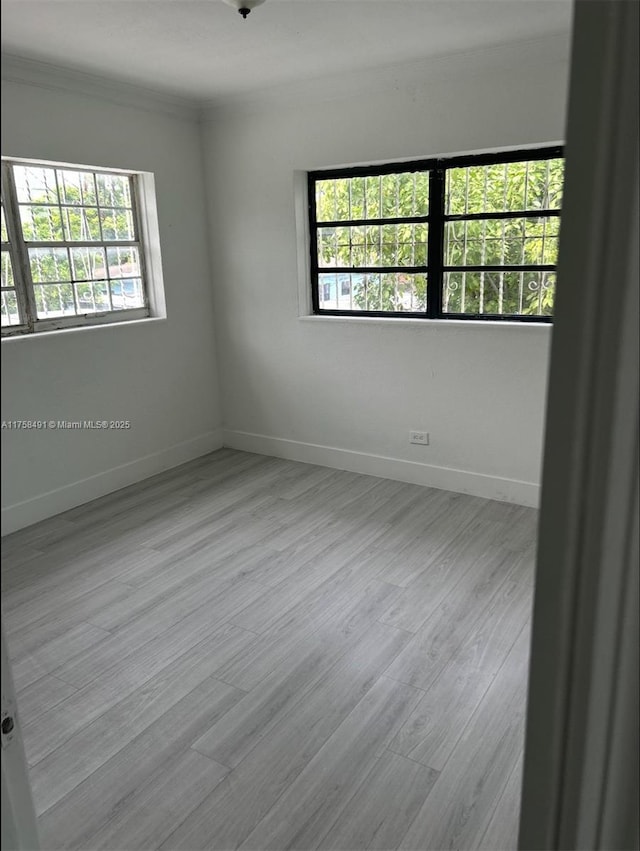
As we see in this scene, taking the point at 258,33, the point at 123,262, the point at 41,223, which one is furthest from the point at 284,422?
the point at 258,33

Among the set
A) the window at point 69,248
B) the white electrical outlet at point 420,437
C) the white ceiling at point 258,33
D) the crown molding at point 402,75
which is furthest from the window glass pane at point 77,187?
the white electrical outlet at point 420,437

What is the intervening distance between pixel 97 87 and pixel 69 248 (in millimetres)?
977

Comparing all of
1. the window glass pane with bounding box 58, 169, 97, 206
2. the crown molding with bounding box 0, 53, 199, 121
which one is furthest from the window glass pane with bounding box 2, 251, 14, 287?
the crown molding with bounding box 0, 53, 199, 121

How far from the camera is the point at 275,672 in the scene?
2.45m

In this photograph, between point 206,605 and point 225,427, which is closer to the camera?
point 206,605

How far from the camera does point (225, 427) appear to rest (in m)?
5.30

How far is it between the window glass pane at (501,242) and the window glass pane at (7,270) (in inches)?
104

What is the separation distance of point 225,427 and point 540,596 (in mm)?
4548

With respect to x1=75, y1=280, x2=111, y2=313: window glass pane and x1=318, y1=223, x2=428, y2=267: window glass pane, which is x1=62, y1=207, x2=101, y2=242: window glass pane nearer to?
x1=75, y1=280, x2=111, y2=313: window glass pane

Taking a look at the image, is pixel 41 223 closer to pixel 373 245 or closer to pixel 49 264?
pixel 49 264

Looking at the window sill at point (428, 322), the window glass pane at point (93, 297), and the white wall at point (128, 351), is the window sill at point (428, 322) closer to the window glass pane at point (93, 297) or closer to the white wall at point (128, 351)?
the white wall at point (128, 351)

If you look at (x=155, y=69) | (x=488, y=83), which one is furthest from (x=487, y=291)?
(x=155, y=69)

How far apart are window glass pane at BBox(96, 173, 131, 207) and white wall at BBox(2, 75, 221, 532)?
0.19 m

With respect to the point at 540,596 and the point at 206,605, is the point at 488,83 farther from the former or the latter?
the point at 540,596
